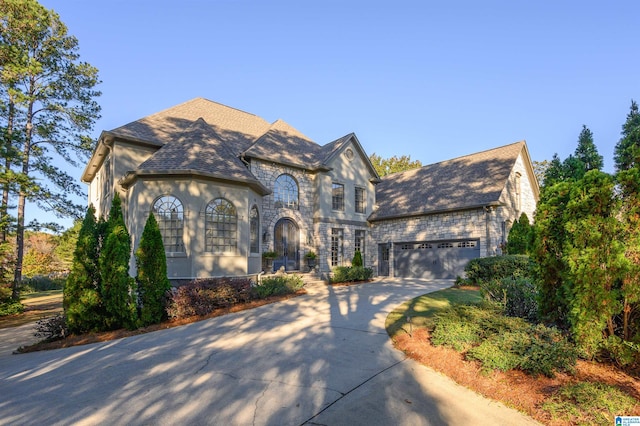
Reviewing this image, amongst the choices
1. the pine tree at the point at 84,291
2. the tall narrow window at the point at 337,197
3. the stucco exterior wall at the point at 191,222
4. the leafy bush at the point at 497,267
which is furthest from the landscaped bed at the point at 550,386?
the tall narrow window at the point at 337,197

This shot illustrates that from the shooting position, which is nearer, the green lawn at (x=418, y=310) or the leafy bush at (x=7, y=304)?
the green lawn at (x=418, y=310)

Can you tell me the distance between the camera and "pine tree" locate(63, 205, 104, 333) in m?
8.13

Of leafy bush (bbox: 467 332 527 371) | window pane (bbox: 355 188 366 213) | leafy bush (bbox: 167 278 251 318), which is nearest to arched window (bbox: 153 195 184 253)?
leafy bush (bbox: 167 278 251 318)

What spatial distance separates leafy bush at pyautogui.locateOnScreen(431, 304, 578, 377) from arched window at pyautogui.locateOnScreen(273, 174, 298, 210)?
463 inches

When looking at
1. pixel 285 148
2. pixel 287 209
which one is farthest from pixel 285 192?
pixel 285 148

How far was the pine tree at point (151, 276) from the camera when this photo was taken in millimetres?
8469

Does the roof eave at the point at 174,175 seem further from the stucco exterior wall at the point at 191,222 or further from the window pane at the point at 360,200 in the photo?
the window pane at the point at 360,200

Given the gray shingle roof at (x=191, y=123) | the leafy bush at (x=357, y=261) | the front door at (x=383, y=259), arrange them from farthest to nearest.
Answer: the front door at (x=383, y=259), the leafy bush at (x=357, y=261), the gray shingle roof at (x=191, y=123)

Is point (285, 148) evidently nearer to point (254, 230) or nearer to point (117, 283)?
point (254, 230)

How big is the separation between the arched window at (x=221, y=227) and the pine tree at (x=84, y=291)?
436 cm

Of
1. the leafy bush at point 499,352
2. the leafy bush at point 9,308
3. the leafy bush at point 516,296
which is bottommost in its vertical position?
the leafy bush at point 9,308

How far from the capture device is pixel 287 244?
17.3m

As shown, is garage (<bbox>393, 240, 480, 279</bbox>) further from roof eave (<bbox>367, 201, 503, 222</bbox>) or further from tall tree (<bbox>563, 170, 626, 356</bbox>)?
tall tree (<bbox>563, 170, 626, 356</bbox>)

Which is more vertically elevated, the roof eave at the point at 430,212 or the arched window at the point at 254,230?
the roof eave at the point at 430,212
